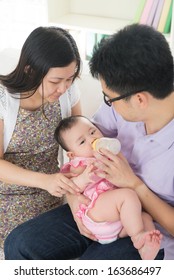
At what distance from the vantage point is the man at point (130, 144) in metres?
1.14

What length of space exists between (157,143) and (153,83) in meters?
0.25

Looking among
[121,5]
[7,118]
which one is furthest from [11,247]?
[121,5]

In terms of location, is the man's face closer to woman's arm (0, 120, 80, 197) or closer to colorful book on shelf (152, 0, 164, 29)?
woman's arm (0, 120, 80, 197)

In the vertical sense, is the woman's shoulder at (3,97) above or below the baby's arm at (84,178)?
above

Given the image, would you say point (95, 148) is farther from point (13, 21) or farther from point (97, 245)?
point (13, 21)

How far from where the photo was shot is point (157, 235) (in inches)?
46.8

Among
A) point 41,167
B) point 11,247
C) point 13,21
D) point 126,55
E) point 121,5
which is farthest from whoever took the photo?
point 13,21

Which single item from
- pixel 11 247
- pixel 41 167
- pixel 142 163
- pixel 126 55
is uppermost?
pixel 126 55

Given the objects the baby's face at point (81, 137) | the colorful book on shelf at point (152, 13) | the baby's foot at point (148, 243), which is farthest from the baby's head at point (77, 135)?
the colorful book on shelf at point (152, 13)

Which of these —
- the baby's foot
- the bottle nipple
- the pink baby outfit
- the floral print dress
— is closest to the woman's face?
the floral print dress

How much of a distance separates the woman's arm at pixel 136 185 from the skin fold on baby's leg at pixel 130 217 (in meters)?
0.03

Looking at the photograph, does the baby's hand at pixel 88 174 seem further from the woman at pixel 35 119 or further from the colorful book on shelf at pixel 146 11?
the colorful book on shelf at pixel 146 11
